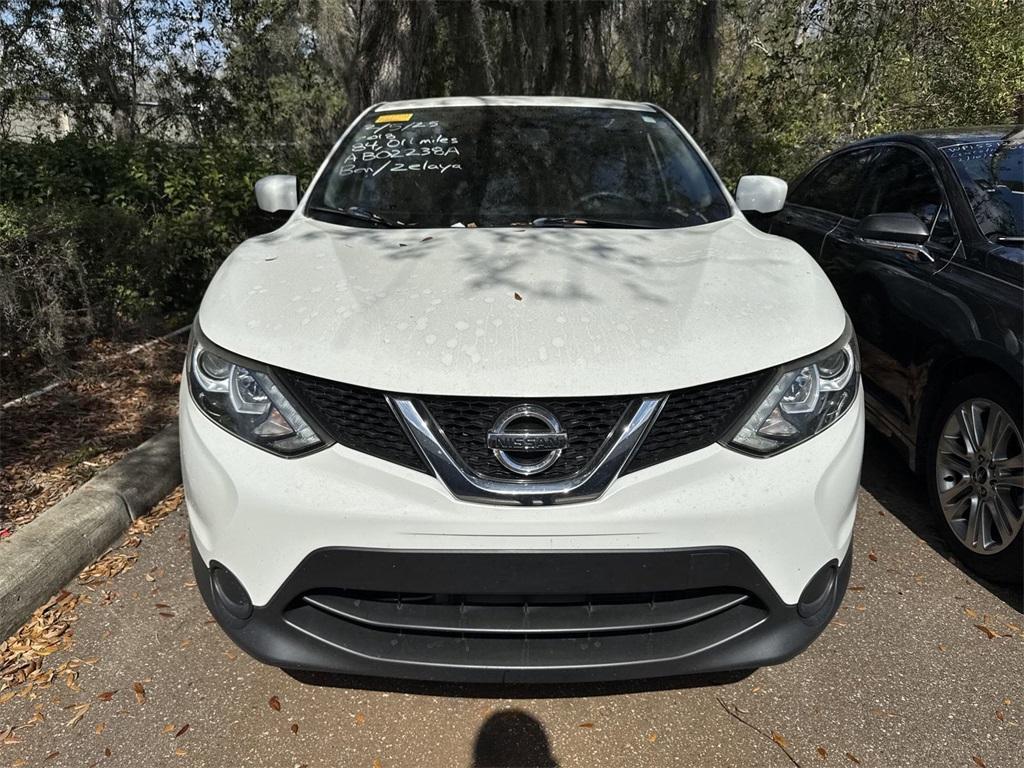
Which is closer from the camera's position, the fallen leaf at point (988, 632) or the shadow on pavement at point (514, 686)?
the shadow on pavement at point (514, 686)

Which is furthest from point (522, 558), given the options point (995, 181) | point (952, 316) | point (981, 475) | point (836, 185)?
point (836, 185)

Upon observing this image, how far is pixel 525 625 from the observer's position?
1.81 metres

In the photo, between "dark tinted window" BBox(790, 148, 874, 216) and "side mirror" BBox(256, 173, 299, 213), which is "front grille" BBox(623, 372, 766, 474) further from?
"dark tinted window" BBox(790, 148, 874, 216)

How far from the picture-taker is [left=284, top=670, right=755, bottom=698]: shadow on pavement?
225 centimetres

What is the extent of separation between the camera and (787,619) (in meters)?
1.89

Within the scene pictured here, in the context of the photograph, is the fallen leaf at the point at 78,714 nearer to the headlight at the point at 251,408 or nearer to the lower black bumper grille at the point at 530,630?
the lower black bumper grille at the point at 530,630

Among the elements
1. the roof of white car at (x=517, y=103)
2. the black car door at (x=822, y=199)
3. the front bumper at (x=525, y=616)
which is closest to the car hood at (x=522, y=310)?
the front bumper at (x=525, y=616)

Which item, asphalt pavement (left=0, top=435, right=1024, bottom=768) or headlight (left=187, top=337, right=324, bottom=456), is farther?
asphalt pavement (left=0, top=435, right=1024, bottom=768)

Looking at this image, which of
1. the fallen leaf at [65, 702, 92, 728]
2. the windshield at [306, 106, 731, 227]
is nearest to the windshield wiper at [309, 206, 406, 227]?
the windshield at [306, 106, 731, 227]

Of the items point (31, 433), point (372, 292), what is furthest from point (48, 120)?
point (372, 292)

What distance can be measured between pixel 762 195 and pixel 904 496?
1.55m

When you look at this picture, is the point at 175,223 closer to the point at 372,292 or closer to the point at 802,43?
the point at 372,292

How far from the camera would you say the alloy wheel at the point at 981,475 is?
8.63 ft

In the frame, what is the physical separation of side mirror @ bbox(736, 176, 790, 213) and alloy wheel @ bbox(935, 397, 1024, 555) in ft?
3.71
